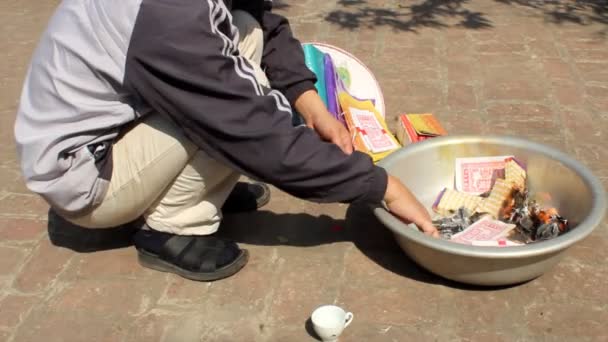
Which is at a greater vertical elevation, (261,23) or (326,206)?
(261,23)

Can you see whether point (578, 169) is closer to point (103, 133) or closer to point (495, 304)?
point (495, 304)

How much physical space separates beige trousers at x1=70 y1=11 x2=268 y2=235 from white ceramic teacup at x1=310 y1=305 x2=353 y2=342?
572 mm

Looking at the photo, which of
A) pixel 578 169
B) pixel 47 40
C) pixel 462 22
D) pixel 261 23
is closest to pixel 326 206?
pixel 261 23

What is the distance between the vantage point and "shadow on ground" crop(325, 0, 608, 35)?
478 centimetres

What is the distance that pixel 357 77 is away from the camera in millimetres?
3498

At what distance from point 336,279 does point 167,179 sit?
26.1 inches

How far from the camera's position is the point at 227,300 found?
2.48 m

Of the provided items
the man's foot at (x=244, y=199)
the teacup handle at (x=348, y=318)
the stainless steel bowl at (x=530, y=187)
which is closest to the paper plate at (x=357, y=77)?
the stainless steel bowl at (x=530, y=187)

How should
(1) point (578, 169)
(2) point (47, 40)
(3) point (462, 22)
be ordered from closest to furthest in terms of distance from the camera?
1. (2) point (47, 40)
2. (1) point (578, 169)
3. (3) point (462, 22)

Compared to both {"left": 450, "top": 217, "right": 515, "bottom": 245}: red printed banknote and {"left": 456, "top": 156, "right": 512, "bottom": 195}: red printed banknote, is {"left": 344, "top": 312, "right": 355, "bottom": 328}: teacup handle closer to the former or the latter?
{"left": 450, "top": 217, "right": 515, "bottom": 245}: red printed banknote

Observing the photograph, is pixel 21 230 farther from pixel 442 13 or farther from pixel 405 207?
pixel 442 13

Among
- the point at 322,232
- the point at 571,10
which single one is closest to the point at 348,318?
the point at 322,232

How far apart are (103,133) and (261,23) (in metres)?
0.76

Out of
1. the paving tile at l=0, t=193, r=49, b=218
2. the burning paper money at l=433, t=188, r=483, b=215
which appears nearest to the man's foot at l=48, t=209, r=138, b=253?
the paving tile at l=0, t=193, r=49, b=218
